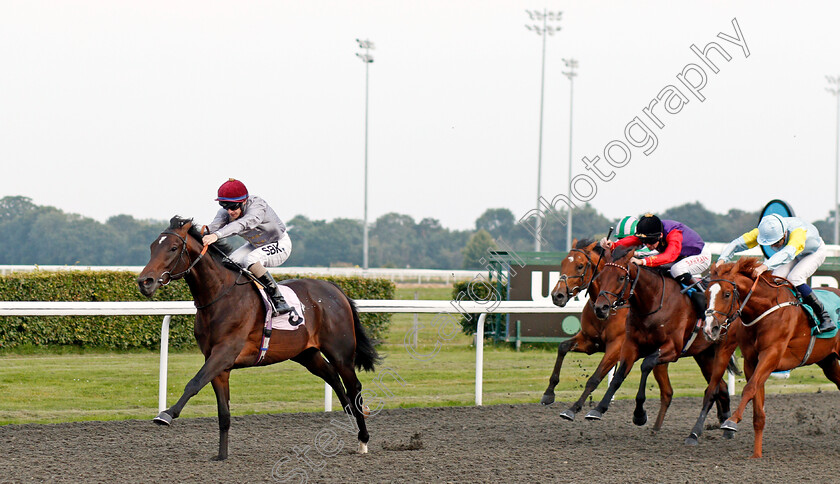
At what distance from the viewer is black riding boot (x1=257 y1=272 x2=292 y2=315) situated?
5.01 metres

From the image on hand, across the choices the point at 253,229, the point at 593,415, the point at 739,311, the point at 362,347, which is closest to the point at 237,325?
the point at 253,229

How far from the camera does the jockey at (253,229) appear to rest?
4961 millimetres

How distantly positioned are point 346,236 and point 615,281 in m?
45.4

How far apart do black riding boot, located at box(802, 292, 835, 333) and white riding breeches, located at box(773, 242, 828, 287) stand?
0.49ft

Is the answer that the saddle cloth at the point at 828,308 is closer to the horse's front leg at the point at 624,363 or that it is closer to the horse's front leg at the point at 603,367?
the horse's front leg at the point at 624,363

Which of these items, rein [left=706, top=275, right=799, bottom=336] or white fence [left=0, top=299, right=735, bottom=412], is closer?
rein [left=706, top=275, right=799, bottom=336]

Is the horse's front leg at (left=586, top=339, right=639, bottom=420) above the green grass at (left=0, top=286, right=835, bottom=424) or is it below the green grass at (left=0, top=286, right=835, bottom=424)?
above

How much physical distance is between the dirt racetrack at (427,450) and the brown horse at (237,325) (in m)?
0.38

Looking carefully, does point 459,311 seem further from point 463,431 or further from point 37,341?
point 37,341

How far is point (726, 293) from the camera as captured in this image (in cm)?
525

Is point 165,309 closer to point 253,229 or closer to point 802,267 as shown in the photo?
point 253,229

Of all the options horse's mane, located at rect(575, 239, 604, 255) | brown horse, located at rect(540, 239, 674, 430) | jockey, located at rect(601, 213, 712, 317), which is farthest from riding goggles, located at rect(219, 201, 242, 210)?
jockey, located at rect(601, 213, 712, 317)

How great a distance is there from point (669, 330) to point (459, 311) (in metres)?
2.00

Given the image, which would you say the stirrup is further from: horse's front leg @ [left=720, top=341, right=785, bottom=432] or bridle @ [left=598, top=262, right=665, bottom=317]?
horse's front leg @ [left=720, top=341, right=785, bottom=432]
